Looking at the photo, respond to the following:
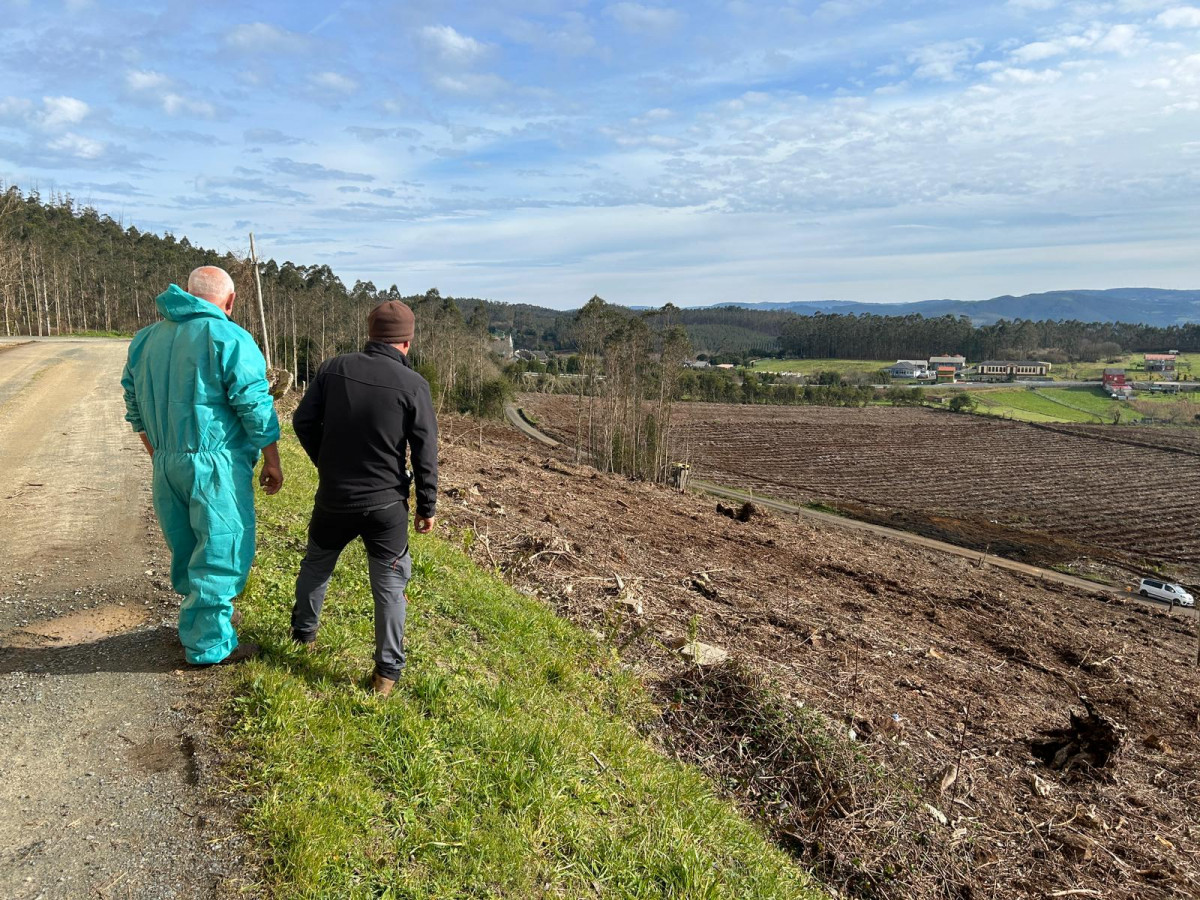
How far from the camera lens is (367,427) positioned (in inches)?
147

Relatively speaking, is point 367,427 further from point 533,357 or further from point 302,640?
point 533,357

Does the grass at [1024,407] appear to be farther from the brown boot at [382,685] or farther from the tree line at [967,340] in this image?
the brown boot at [382,685]

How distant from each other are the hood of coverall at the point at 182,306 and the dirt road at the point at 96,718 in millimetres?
1989

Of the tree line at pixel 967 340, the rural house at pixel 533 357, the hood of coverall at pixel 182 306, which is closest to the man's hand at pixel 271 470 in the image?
the hood of coverall at pixel 182 306

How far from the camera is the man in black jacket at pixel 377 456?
12.2 feet

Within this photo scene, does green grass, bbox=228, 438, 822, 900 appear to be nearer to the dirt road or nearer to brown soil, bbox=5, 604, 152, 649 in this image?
the dirt road

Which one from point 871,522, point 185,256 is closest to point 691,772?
point 871,522

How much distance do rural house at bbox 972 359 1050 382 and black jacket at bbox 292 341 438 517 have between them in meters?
156

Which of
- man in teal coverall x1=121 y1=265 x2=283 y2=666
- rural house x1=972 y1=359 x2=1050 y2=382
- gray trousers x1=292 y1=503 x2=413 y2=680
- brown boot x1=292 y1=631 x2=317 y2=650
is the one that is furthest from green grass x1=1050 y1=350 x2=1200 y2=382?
man in teal coverall x1=121 y1=265 x2=283 y2=666

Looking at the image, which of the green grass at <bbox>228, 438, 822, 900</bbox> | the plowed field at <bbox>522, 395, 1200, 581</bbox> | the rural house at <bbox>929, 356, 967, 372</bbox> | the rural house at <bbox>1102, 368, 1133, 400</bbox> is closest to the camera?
the green grass at <bbox>228, 438, 822, 900</bbox>

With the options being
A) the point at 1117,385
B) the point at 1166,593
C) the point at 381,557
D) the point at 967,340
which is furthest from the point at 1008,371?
the point at 381,557

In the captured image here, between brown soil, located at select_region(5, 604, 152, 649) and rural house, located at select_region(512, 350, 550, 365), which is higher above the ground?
brown soil, located at select_region(5, 604, 152, 649)

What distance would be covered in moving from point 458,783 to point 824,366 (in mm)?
153542

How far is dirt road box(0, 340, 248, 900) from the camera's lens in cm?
267
